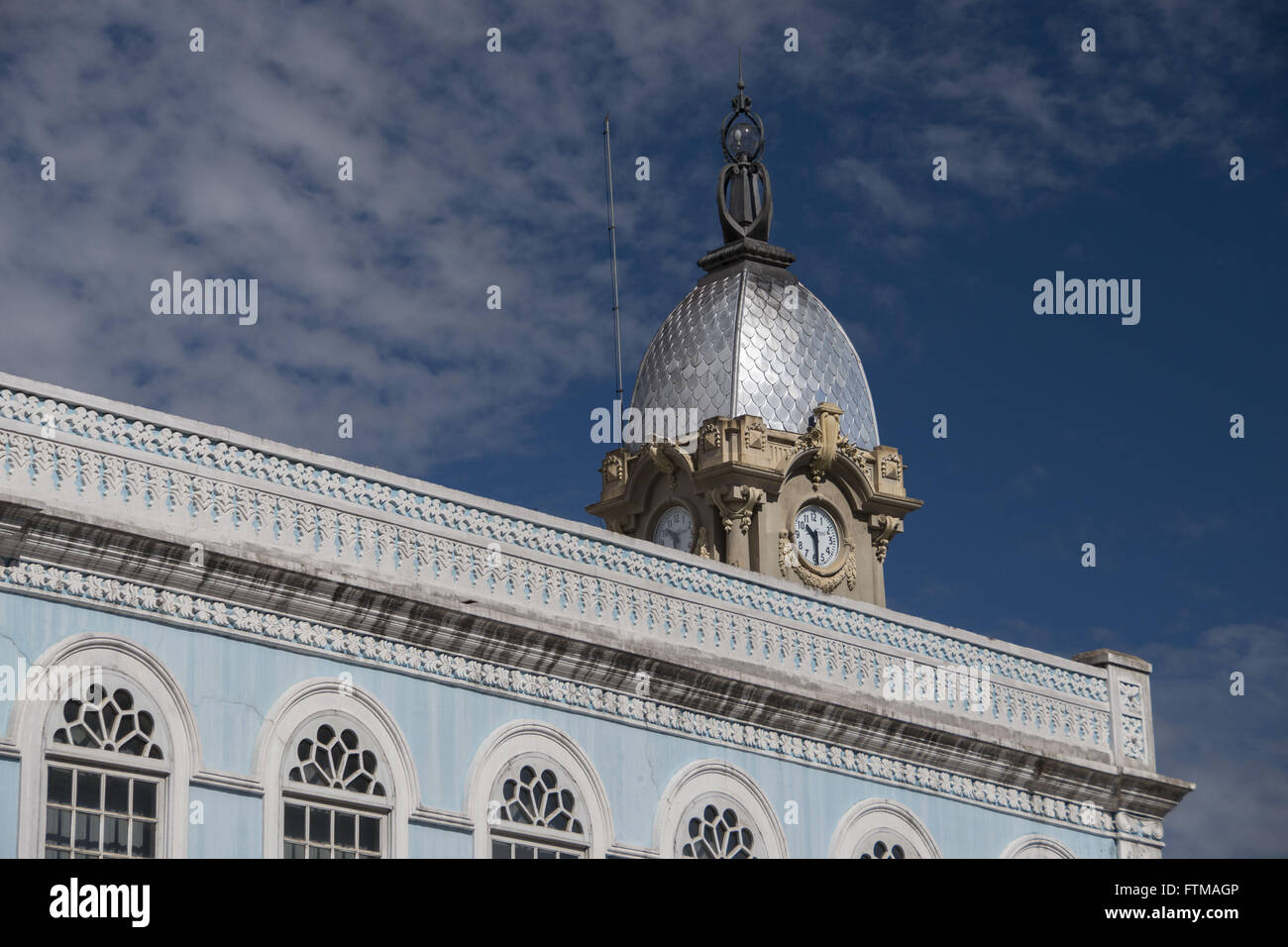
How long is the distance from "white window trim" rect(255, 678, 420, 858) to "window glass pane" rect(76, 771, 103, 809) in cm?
135

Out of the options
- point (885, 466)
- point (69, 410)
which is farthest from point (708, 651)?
point (885, 466)

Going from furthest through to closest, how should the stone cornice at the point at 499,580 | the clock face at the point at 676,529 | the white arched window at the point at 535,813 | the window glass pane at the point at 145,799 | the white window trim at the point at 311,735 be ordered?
the clock face at the point at 676,529, the white arched window at the point at 535,813, the white window trim at the point at 311,735, the stone cornice at the point at 499,580, the window glass pane at the point at 145,799

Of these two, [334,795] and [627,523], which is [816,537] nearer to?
[627,523]

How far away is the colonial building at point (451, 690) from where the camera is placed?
56.9ft

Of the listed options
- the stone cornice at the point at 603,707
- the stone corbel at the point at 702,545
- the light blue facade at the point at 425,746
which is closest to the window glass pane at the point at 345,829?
the light blue facade at the point at 425,746

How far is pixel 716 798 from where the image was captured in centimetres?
2130

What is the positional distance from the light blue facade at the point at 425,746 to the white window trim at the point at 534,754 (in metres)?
0.07

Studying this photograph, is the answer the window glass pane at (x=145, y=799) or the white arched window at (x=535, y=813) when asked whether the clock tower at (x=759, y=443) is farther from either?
the window glass pane at (x=145, y=799)

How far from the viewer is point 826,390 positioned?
30.8 meters

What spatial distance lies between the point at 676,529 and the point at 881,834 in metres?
8.30

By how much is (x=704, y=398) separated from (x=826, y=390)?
1527mm

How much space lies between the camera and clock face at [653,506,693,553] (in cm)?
2994

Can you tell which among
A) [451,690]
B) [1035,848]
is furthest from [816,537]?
[451,690]
